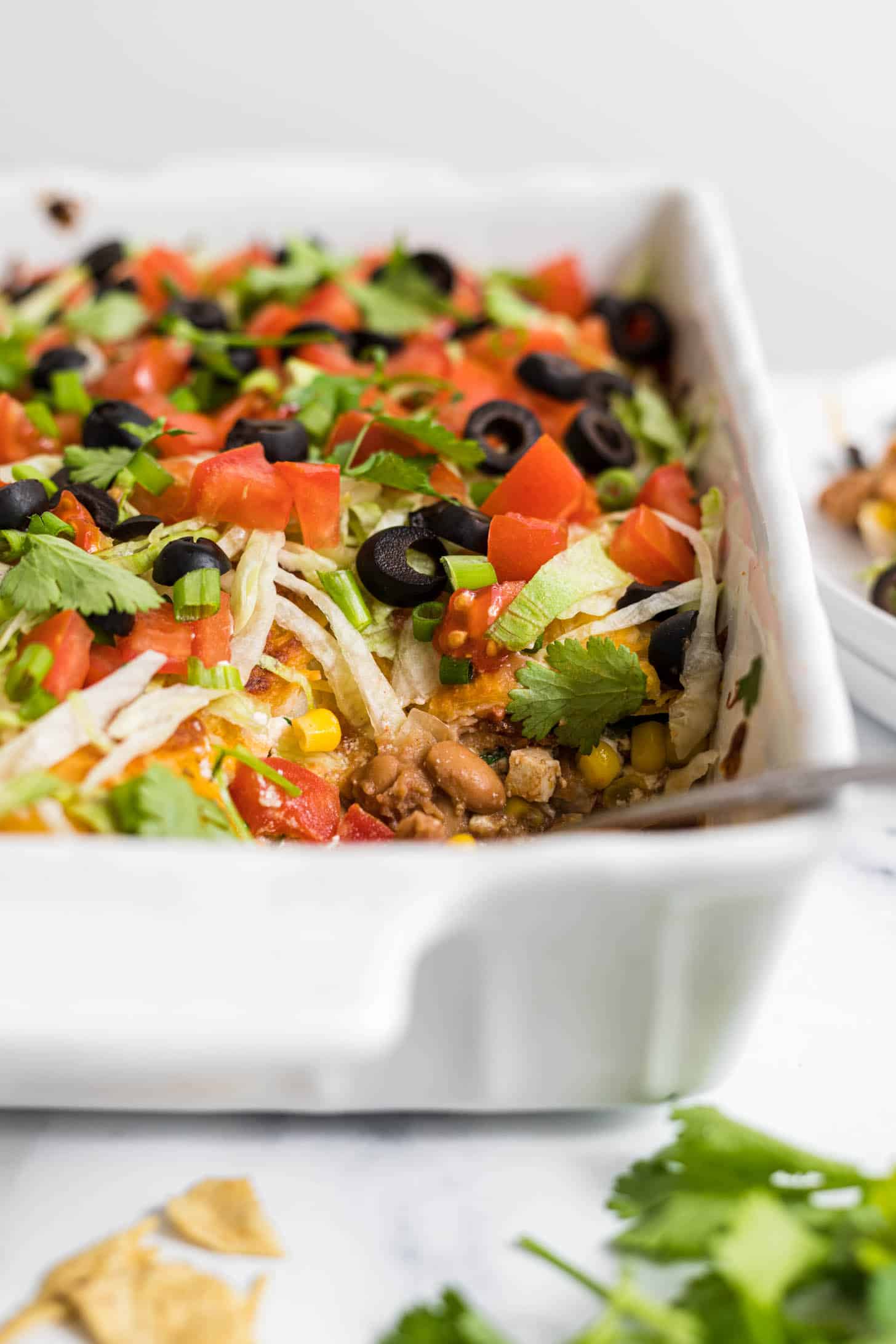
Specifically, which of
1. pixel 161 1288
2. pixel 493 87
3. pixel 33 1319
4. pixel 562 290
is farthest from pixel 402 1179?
pixel 493 87

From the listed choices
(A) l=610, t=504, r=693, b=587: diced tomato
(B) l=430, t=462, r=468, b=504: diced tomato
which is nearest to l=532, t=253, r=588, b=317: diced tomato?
(B) l=430, t=462, r=468, b=504: diced tomato

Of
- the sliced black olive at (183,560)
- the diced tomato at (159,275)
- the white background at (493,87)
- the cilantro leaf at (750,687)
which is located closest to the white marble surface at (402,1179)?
the cilantro leaf at (750,687)

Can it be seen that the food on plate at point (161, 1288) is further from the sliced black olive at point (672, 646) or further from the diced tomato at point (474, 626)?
the sliced black olive at point (672, 646)

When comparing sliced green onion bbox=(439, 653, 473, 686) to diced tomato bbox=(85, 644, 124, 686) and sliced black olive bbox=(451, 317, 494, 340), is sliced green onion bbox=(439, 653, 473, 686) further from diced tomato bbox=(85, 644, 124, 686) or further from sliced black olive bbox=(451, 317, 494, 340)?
sliced black olive bbox=(451, 317, 494, 340)

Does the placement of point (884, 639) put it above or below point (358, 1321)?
above

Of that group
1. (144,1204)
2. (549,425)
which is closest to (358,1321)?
(144,1204)

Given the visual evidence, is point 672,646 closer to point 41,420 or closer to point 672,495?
point 672,495

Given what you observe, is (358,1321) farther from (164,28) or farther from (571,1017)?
(164,28)
